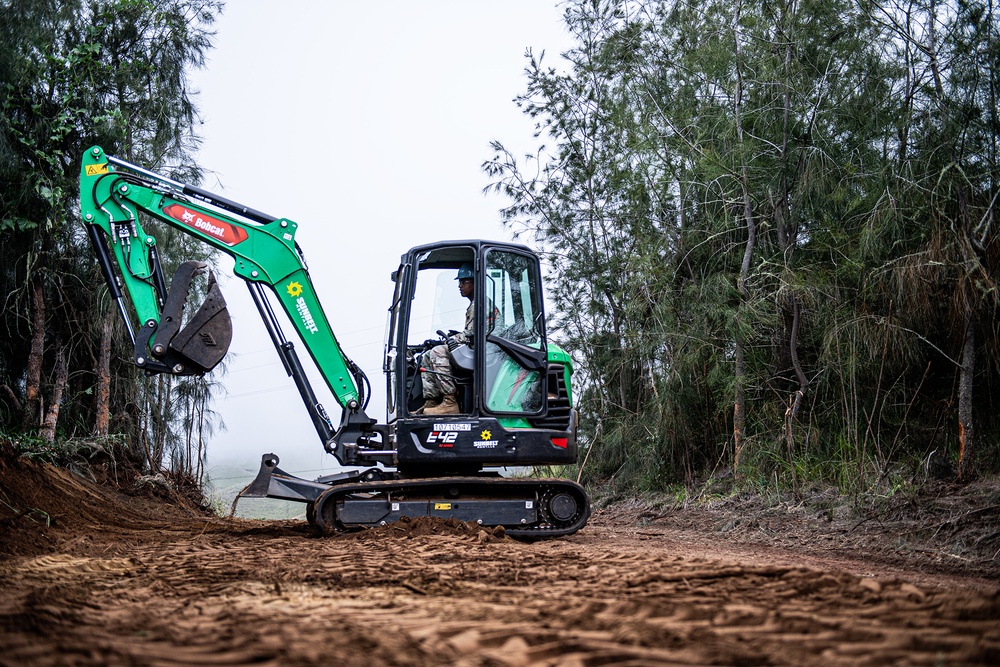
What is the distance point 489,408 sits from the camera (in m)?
6.95

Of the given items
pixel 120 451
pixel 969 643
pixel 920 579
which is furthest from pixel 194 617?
pixel 120 451

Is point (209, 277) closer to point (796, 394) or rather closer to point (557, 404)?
point (557, 404)

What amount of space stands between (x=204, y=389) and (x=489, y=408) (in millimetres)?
5747

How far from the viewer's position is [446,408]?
698 cm

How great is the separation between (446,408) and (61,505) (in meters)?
3.96

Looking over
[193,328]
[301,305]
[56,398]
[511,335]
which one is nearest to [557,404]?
[511,335]

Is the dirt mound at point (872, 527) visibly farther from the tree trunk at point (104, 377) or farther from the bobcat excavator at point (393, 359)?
the tree trunk at point (104, 377)

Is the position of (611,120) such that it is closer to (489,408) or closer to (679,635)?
(489,408)

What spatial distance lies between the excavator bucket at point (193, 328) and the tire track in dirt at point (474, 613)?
2188mm

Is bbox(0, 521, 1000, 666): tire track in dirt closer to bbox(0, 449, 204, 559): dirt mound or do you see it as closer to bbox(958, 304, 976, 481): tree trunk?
bbox(0, 449, 204, 559): dirt mound

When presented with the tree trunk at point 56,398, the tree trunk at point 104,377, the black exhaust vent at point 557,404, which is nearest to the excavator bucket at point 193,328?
the black exhaust vent at point 557,404

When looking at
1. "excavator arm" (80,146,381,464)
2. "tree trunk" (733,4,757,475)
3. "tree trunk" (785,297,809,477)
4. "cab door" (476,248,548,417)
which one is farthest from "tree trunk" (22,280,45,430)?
"tree trunk" (785,297,809,477)

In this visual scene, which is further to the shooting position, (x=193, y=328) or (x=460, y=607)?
(x=193, y=328)

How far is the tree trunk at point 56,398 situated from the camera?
9125 millimetres
